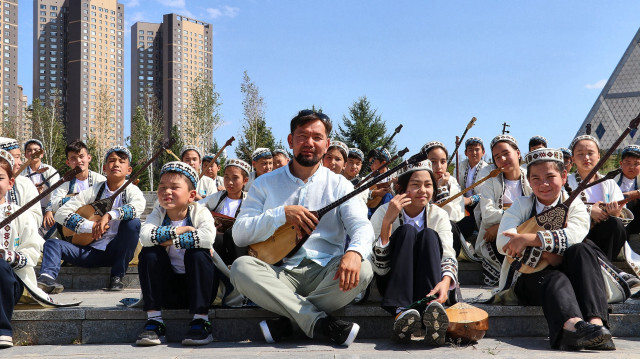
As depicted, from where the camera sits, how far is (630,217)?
5.21 meters

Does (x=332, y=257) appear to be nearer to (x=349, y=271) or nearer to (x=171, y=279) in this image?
(x=349, y=271)

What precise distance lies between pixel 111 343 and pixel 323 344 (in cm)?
143

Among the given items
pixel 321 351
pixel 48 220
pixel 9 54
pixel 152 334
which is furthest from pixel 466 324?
pixel 9 54

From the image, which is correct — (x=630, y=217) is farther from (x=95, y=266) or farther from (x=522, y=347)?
(x=95, y=266)

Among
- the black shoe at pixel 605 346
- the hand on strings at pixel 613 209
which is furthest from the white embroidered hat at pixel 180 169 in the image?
the hand on strings at pixel 613 209

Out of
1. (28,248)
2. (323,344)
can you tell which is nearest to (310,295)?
(323,344)

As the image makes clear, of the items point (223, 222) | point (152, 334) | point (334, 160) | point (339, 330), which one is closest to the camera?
point (339, 330)

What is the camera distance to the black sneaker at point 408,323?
3420 mm

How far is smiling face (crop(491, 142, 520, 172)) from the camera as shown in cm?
570

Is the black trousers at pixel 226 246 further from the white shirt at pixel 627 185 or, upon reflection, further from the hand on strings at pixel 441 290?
the white shirt at pixel 627 185

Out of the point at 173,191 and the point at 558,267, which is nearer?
the point at 558,267

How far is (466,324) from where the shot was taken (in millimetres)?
3443

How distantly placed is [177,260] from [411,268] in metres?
1.61

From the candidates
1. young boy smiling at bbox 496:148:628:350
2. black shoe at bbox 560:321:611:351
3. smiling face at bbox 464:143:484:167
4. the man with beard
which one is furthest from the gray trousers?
smiling face at bbox 464:143:484:167
